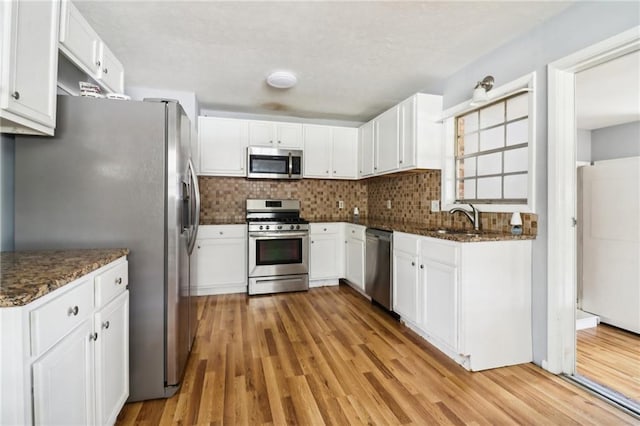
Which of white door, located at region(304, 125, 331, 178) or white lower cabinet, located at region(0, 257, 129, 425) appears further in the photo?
white door, located at region(304, 125, 331, 178)

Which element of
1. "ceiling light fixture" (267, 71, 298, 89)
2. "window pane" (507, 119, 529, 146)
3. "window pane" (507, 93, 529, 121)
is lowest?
"window pane" (507, 119, 529, 146)

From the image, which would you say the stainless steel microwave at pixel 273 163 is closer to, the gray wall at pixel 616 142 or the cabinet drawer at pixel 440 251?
the cabinet drawer at pixel 440 251

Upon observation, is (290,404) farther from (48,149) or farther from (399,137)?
(399,137)

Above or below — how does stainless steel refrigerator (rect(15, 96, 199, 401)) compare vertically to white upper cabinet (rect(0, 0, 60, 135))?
below

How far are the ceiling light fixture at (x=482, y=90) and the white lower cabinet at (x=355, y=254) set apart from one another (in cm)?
178

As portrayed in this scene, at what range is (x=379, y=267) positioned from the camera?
3211 mm

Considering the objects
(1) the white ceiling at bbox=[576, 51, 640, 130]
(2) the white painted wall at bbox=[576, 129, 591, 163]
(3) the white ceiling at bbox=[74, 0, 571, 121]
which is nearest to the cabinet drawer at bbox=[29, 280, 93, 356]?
(3) the white ceiling at bbox=[74, 0, 571, 121]

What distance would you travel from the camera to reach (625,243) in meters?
2.76

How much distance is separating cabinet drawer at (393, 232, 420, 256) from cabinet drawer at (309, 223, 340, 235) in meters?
1.29

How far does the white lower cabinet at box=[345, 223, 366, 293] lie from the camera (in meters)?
3.65

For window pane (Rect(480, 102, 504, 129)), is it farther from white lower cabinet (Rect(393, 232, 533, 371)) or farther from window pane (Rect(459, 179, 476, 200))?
white lower cabinet (Rect(393, 232, 533, 371))

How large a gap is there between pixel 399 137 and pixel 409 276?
1.48 meters

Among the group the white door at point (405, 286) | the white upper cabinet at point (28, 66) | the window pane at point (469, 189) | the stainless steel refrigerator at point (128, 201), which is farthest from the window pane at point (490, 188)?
the white upper cabinet at point (28, 66)

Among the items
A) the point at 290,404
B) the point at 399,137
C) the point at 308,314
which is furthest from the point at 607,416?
the point at 399,137
